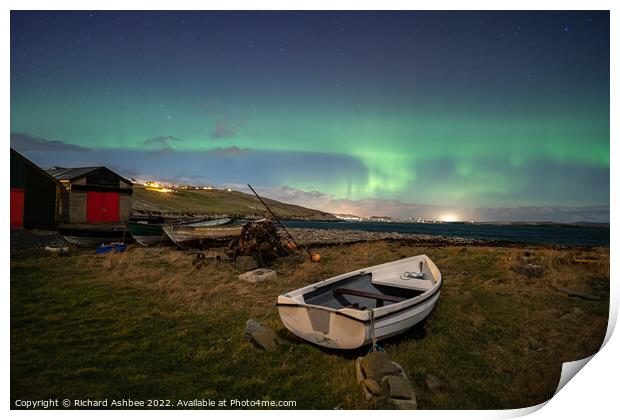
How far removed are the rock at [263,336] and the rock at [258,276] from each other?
3.26 m

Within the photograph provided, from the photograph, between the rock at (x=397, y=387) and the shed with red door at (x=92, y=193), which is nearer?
the rock at (x=397, y=387)

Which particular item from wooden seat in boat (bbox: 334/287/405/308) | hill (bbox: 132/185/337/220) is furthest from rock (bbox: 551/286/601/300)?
hill (bbox: 132/185/337/220)

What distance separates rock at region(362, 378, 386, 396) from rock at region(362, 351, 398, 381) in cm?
6

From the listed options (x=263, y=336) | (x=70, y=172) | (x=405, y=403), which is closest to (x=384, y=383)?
(x=405, y=403)

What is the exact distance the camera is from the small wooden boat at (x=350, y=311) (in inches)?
157

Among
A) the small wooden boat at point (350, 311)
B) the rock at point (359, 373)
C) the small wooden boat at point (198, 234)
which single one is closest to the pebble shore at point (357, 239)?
the small wooden boat at point (198, 234)

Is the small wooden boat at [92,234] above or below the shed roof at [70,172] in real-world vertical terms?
below

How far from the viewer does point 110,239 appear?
1073cm

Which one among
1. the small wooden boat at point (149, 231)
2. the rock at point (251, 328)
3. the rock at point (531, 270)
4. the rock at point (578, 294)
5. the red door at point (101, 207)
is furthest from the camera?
the small wooden boat at point (149, 231)

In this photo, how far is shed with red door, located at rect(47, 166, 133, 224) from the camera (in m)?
6.62

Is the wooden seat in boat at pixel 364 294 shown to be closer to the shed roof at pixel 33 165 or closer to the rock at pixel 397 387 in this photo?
the rock at pixel 397 387

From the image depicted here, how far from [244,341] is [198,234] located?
27.1 feet

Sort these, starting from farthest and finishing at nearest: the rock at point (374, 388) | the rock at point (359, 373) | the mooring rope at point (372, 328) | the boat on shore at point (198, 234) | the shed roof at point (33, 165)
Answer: the boat on shore at point (198, 234), the shed roof at point (33, 165), the mooring rope at point (372, 328), the rock at point (359, 373), the rock at point (374, 388)
